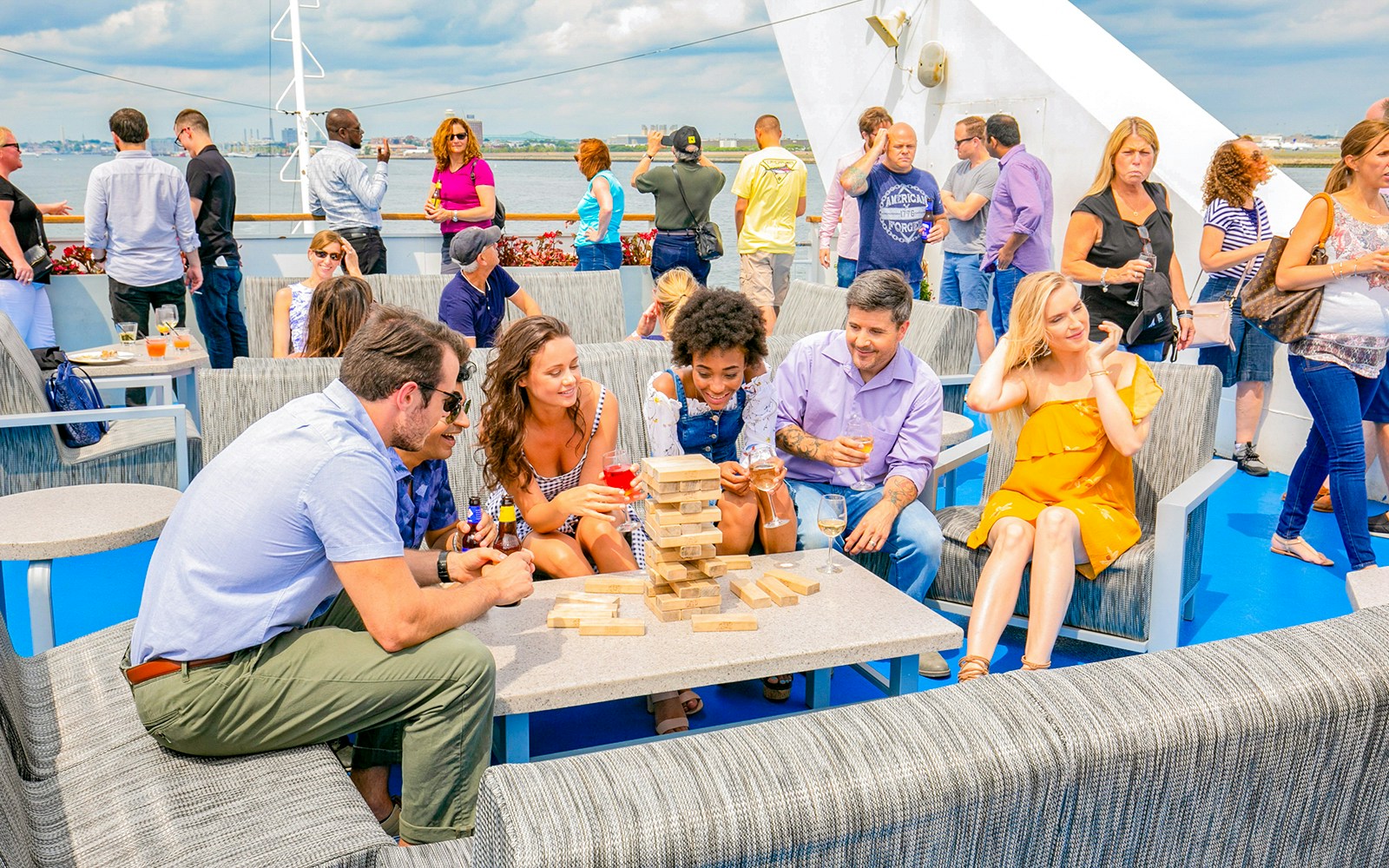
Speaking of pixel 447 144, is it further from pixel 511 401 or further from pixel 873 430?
pixel 873 430

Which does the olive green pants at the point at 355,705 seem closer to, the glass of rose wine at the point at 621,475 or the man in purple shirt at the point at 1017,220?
the glass of rose wine at the point at 621,475

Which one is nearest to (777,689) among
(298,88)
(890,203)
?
(890,203)

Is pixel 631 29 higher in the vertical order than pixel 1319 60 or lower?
higher

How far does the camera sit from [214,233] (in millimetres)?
6738

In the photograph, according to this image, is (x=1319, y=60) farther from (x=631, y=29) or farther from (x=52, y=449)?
(x=631, y=29)

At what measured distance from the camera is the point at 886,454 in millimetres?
3473


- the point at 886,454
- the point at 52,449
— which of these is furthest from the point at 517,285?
the point at 886,454

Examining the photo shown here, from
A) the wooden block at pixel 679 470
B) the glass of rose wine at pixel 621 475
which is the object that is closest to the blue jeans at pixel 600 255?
the glass of rose wine at pixel 621 475

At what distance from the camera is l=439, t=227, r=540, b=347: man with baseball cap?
Answer: 486cm

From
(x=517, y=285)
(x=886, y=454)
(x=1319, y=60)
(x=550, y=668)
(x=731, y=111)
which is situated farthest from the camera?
(x=731, y=111)

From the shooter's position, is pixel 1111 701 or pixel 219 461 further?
pixel 219 461

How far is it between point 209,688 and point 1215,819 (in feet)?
5.46

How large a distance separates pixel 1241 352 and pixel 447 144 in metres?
4.81

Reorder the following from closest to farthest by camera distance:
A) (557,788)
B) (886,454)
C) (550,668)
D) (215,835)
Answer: (557,788) → (215,835) → (550,668) → (886,454)
